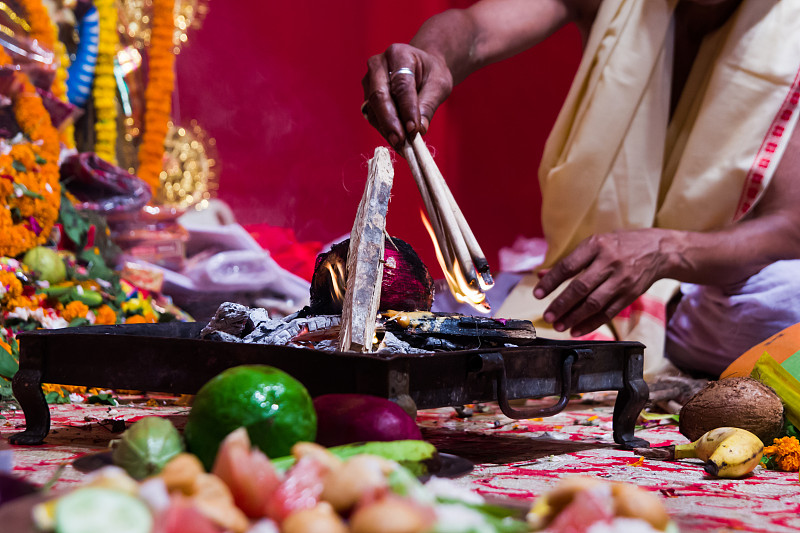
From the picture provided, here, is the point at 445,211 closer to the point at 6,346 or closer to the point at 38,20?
the point at 6,346

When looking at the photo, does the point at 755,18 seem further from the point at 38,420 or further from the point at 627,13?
the point at 38,420

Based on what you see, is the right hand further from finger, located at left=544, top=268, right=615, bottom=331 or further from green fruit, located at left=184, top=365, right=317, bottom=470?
green fruit, located at left=184, top=365, right=317, bottom=470

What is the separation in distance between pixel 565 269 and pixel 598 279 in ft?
0.39

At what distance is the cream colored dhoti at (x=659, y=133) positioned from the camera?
3.12m

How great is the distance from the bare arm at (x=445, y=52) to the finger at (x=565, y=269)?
0.58m

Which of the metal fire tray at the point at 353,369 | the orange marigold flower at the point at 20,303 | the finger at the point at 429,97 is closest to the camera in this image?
the metal fire tray at the point at 353,369

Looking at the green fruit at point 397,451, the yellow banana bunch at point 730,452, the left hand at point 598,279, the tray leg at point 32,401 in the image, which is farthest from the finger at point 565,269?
the tray leg at point 32,401

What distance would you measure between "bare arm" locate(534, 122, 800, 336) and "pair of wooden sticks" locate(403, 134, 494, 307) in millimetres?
535

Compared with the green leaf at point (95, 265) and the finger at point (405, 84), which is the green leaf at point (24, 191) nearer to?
the green leaf at point (95, 265)

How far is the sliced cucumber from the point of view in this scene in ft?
2.37

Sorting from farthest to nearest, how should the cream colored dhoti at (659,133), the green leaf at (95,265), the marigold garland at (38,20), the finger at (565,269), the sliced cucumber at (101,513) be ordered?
the marigold garland at (38,20)
the green leaf at (95,265)
the cream colored dhoti at (659,133)
the finger at (565,269)
the sliced cucumber at (101,513)

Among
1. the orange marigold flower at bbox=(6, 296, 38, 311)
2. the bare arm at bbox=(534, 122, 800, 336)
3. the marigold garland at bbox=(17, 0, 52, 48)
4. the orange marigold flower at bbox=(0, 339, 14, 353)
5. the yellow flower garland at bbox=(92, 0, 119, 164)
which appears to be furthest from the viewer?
the yellow flower garland at bbox=(92, 0, 119, 164)

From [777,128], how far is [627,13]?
76 centimetres

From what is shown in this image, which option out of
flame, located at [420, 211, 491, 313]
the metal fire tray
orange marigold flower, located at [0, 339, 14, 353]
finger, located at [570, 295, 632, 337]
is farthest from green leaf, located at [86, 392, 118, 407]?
finger, located at [570, 295, 632, 337]
